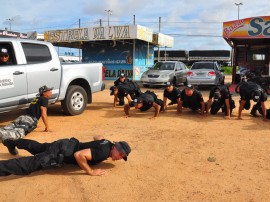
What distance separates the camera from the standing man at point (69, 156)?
3.98 meters

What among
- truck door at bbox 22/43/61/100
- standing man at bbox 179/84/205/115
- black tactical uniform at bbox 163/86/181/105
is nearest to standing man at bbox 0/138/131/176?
truck door at bbox 22/43/61/100

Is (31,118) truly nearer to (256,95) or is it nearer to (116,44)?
(256,95)

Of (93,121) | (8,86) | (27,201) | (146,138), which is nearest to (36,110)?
(8,86)

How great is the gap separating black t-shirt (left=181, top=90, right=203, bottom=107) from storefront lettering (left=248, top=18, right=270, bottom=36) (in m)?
9.10

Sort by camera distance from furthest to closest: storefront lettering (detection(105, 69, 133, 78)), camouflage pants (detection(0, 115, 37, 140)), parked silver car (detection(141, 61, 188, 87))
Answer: storefront lettering (detection(105, 69, 133, 78)) → parked silver car (detection(141, 61, 188, 87)) → camouflage pants (detection(0, 115, 37, 140))

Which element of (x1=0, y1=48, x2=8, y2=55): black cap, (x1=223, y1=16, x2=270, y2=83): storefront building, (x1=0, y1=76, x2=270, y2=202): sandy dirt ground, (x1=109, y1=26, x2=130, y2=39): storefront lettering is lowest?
(x1=0, y1=76, x2=270, y2=202): sandy dirt ground

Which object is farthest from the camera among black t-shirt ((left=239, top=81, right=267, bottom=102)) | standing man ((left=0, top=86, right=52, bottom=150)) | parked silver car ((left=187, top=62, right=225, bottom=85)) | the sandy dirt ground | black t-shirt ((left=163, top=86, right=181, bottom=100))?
parked silver car ((left=187, top=62, right=225, bottom=85))

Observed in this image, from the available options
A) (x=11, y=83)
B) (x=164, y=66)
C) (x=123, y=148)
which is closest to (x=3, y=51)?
(x=11, y=83)

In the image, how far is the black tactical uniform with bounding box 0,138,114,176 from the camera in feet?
13.0

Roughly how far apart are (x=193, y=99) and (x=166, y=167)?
405 cm

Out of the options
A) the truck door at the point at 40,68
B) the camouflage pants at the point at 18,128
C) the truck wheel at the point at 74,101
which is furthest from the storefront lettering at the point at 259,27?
the camouflage pants at the point at 18,128

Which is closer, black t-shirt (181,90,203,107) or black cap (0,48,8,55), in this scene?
black cap (0,48,8,55)

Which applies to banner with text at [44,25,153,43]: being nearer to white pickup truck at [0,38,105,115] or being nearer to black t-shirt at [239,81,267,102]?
white pickup truck at [0,38,105,115]

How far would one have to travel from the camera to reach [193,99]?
8.41 meters
